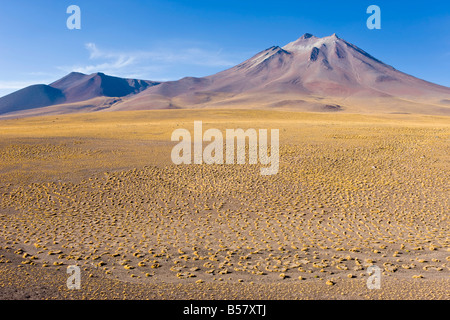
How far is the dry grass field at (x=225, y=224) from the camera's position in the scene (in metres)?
8.21

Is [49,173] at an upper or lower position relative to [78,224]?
upper

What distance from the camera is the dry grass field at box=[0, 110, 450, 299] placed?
8.21 metres

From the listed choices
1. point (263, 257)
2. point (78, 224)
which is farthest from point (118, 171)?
point (263, 257)

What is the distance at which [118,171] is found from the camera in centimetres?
2084

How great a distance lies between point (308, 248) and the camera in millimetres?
10750

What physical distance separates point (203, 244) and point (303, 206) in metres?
6.31

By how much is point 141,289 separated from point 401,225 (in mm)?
10564

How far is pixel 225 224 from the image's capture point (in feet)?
44.3

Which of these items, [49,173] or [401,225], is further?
[49,173]
